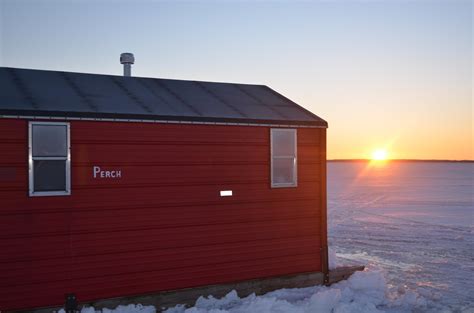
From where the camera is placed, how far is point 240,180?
11.3m

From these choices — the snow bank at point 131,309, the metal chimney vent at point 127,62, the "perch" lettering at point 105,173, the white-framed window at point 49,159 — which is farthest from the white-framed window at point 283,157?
the white-framed window at point 49,159

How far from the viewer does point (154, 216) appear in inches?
404

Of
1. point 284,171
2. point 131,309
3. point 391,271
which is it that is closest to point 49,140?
point 131,309

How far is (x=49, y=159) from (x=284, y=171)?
5.53 metres

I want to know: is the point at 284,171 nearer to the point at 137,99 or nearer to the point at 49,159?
the point at 137,99

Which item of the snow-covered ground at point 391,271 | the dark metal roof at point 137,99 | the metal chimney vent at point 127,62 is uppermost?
the metal chimney vent at point 127,62

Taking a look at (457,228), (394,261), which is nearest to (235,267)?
(394,261)

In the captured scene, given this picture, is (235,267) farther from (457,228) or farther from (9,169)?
(457,228)

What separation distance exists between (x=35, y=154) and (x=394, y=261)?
12000 millimetres

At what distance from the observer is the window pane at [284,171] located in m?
12.0

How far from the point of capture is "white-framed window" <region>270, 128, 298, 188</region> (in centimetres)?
1172

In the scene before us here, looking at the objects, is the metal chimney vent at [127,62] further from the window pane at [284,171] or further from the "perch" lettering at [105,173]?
the window pane at [284,171]

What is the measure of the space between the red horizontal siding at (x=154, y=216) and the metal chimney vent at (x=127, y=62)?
3.83 m

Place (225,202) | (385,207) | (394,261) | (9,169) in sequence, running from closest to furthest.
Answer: (9,169) → (225,202) → (394,261) → (385,207)
